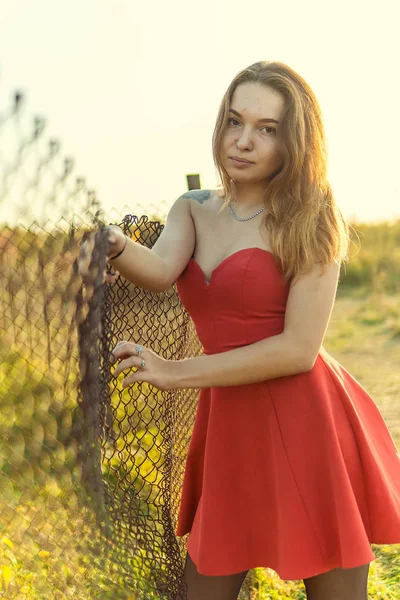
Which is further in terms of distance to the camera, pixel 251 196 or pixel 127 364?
pixel 251 196

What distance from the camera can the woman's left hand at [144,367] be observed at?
218 cm

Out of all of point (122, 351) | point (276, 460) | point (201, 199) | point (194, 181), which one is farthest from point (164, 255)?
point (194, 181)

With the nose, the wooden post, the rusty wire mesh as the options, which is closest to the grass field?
the rusty wire mesh

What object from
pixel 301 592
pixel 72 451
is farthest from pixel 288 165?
pixel 301 592

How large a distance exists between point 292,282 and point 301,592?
186 centimetres

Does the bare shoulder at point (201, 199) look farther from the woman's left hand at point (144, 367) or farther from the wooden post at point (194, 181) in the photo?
the wooden post at point (194, 181)

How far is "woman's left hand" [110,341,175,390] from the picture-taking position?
85.8 inches

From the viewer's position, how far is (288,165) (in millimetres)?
2334

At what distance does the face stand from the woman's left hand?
0.56 metres

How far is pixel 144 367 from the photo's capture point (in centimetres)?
221

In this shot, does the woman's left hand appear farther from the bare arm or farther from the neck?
the neck

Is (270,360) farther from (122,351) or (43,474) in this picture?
(43,474)

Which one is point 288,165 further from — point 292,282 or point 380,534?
point 380,534

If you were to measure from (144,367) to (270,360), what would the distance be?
34 cm
